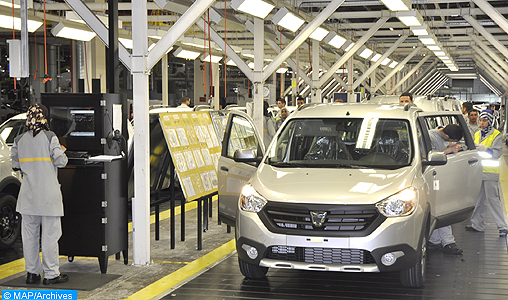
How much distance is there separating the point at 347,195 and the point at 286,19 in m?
7.61

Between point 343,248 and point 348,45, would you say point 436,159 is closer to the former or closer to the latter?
point 343,248

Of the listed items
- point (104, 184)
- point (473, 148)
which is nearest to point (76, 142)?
point (104, 184)

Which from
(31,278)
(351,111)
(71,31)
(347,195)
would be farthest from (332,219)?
(71,31)

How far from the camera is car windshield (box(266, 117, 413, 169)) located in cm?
635

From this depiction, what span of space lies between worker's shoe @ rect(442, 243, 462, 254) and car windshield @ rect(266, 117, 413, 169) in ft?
6.21

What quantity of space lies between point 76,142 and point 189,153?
5.54 feet

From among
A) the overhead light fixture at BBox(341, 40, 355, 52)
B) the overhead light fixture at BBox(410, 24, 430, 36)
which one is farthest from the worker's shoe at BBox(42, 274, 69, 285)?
the overhead light fixture at BBox(341, 40, 355, 52)

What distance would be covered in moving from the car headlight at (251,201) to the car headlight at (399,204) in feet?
3.50

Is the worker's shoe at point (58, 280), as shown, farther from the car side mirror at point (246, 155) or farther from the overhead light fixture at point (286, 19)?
the overhead light fixture at point (286, 19)

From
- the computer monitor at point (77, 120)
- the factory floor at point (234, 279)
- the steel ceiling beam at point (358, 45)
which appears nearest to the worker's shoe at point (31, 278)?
the factory floor at point (234, 279)

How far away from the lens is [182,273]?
661 centimetres

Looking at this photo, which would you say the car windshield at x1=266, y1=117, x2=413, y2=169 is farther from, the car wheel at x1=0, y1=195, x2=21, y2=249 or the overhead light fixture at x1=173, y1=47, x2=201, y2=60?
the overhead light fixture at x1=173, y1=47, x2=201, y2=60

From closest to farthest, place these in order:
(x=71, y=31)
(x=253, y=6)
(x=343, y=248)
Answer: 1. (x=343, y=248)
2. (x=253, y=6)
3. (x=71, y=31)

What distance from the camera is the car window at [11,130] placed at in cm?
1036
